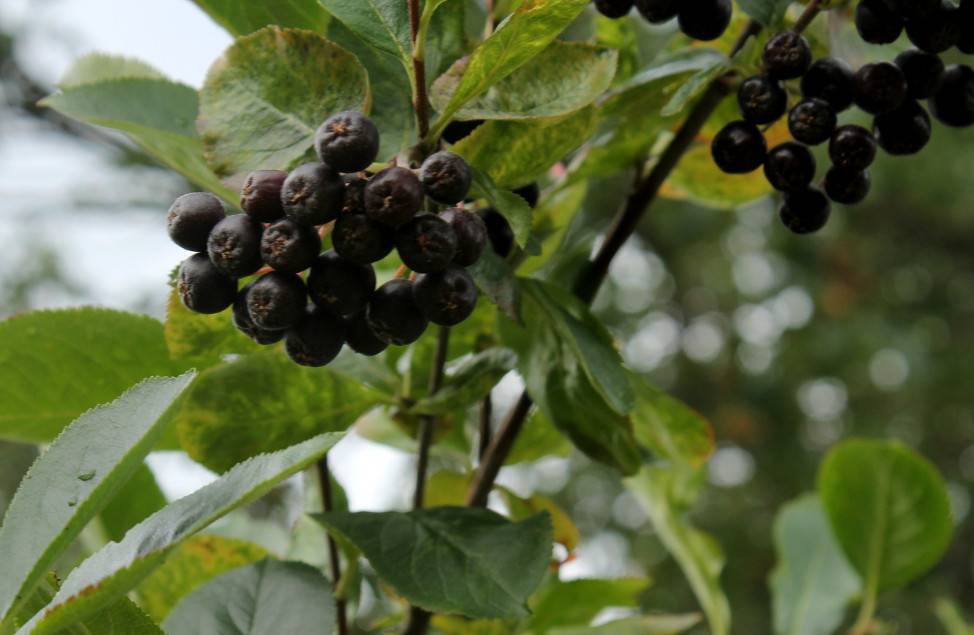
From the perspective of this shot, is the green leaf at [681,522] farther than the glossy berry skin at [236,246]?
Yes

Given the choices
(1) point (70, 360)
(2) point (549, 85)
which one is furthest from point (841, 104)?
(1) point (70, 360)

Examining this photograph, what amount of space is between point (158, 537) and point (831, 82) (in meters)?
0.51

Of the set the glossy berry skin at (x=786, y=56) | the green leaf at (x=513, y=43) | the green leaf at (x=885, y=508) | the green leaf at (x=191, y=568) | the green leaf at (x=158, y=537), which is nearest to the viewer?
the green leaf at (x=158, y=537)

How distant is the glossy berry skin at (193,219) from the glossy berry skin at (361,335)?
0.09 metres

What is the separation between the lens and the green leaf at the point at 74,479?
476 millimetres

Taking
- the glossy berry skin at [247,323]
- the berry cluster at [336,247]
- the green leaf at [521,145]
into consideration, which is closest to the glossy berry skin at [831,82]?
the green leaf at [521,145]

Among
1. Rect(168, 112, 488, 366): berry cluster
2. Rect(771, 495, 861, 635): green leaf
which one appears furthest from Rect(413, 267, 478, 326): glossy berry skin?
Rect(771, 495, 861, 635): green leaf

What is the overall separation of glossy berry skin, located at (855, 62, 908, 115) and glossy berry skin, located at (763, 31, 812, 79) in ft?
0.14

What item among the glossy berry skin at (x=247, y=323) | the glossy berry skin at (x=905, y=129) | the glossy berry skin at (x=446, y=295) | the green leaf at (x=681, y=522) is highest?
the glossy berry skin at (x=446, y=295)

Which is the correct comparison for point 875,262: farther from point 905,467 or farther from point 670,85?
point 670,85

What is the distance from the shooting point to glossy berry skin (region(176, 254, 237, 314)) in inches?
23.4

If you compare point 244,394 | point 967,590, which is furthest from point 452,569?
point 967,590

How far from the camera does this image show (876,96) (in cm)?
73

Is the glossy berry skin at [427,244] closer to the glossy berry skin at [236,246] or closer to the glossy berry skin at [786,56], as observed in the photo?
the glossy berry skin at [236,246]
